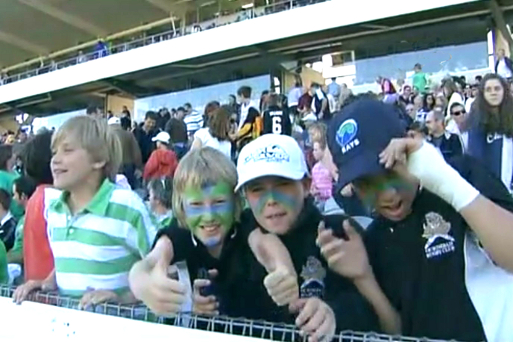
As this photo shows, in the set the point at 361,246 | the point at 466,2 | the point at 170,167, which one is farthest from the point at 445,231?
the point at 466,2

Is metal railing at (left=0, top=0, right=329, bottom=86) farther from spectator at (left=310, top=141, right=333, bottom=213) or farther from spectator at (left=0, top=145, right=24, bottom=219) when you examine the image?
spectator at (left=310, top=141, right=333, bottom=213)

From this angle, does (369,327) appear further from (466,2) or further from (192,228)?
Result: (466,2)

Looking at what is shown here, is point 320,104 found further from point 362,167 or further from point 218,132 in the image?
point 362,167

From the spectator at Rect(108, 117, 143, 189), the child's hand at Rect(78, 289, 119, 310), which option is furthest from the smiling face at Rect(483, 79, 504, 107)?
the child's hand at Rect(78, 289, 119, 310)

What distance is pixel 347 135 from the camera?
5.01 feet

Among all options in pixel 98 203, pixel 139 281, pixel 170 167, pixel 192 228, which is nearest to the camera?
pixel 139 281

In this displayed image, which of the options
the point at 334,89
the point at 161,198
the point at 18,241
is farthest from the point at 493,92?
the point at 334,89

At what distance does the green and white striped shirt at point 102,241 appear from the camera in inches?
92.2

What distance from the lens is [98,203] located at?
242 centimetres

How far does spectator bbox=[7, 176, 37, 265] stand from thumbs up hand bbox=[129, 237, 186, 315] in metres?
1.89

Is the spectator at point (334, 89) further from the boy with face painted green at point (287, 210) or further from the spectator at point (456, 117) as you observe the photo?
the boy with face painted green at point (287, 210)

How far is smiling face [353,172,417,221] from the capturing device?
1562 millimetres

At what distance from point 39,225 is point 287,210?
1.47 m

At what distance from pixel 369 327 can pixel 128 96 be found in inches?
745
